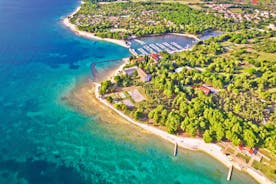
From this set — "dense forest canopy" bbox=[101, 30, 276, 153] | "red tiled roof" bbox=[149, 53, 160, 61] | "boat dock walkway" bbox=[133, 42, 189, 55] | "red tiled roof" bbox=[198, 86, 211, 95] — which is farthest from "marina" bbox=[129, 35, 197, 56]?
"red tiled roof" bbox=[198, 86, 211, 95]

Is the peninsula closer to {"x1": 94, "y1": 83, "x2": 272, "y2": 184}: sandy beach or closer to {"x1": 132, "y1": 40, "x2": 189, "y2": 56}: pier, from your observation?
{"x1": 94, "y1": 83, "x2": 272, "y2": 184}: sandy beach

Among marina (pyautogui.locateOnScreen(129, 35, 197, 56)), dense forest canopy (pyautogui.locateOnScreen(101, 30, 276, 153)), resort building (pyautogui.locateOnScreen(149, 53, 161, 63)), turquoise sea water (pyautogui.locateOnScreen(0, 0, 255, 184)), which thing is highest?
marina (pyautogui.locateOnScreen(129, 35, 197, 56))

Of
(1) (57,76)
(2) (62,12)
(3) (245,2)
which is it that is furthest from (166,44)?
(3) (245,2)

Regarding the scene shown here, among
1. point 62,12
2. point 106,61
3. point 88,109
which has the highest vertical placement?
point 62,12

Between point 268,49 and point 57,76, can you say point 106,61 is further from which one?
point 268,49

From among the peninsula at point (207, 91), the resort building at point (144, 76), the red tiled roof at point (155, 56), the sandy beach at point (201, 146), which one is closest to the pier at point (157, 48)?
the peninsula at point (207, 91)

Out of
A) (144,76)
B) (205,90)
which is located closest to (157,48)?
(144,76)
